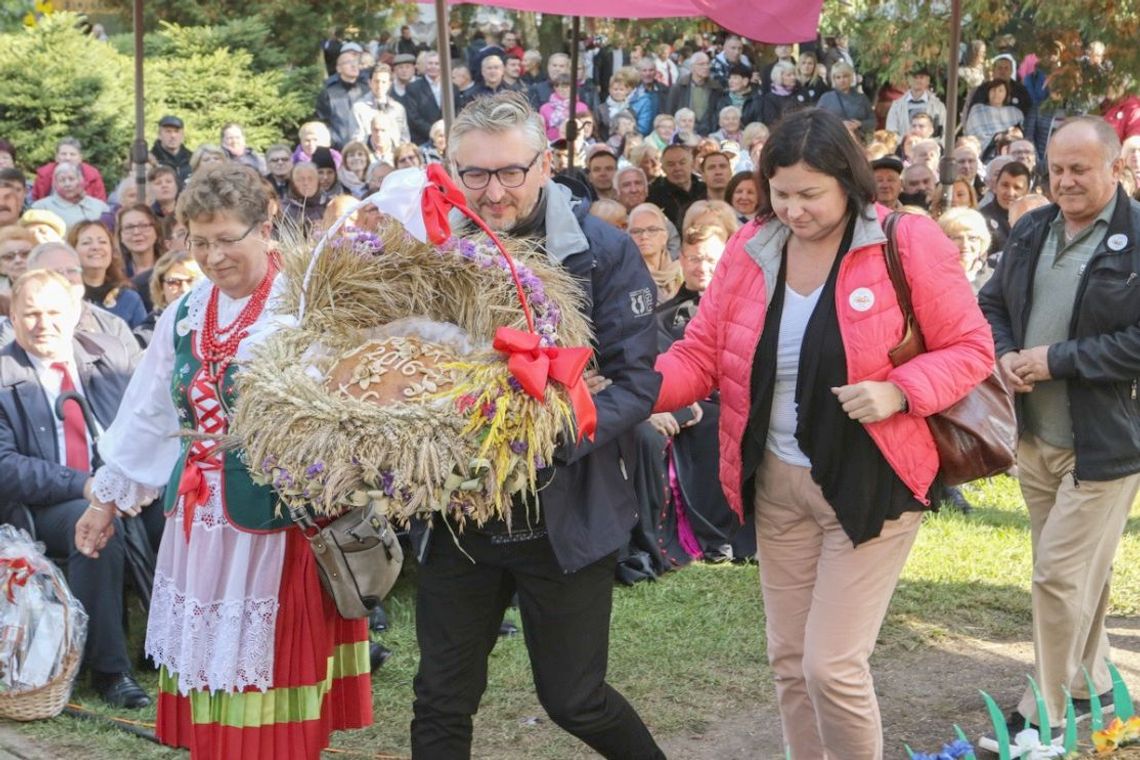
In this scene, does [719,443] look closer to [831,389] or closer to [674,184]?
[831,389]

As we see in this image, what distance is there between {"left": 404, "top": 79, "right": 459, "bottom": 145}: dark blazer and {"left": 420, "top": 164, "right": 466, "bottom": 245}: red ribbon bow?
1469cm

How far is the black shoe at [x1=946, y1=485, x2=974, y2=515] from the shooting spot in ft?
26.9

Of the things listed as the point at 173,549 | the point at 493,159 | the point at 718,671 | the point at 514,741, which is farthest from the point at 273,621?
the point at 718,671

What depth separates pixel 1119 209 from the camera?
4.67 m

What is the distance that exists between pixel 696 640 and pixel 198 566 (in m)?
2.58

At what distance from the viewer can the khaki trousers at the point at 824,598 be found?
370 cm

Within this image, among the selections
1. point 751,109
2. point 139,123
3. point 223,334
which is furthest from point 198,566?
point 751,109

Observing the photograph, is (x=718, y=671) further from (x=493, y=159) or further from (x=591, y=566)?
(x=493, y=159)

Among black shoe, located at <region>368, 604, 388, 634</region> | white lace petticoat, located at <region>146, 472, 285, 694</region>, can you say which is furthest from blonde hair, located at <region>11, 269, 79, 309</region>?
white lace petticoat, located at <region>146, 472, 285, 694</region>

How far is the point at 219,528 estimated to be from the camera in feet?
13.4

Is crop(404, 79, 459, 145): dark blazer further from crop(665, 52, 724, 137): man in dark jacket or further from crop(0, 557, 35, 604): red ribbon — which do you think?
crop(0, 557, 35, 604): red ribbon

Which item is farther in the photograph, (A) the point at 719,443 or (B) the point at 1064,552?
(B) the point at 1064,552

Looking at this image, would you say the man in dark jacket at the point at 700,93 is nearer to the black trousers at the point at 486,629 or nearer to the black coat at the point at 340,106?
the black coat at the point at 340,106

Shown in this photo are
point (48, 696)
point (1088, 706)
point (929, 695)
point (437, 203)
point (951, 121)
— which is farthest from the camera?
point (951, 121)
